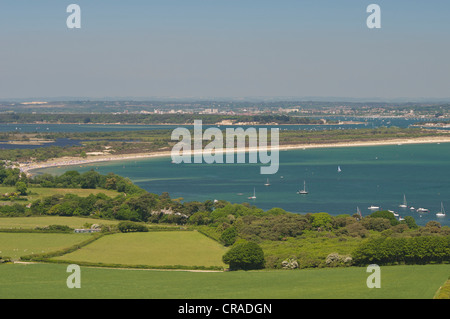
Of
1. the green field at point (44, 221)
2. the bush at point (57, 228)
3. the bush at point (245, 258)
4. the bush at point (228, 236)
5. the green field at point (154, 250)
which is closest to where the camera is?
the bush at point (245, 258)

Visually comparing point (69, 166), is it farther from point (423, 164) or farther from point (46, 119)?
point (46, 119)

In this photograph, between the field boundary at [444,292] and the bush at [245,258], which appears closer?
the field boundary at [444,292]

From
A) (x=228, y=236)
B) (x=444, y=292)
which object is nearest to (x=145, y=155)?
(x=228, y=236)

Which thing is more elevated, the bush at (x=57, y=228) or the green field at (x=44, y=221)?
the bush at (x=57, y=228)

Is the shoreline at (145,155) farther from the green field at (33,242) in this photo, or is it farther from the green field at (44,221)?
the green field at (33,242)

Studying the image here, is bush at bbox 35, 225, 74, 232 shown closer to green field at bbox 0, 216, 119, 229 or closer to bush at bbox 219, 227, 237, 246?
green field at bbox 0, 216, 119, 229

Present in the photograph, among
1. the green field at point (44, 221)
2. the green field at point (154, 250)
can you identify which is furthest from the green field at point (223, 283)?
the green field at point (44, 221)

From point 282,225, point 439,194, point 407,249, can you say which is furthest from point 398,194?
point 407,249

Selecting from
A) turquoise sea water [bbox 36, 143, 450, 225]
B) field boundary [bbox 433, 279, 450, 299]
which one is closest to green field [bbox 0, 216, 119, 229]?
turquoise sea water [bbox 36, 143, 450, 225]
